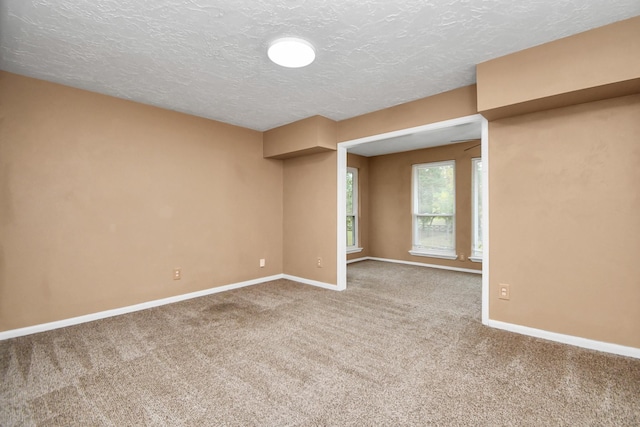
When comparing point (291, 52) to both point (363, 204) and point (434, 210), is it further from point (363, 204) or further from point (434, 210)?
point (363, 204)

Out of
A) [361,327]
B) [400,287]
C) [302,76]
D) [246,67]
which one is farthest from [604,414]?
[246,67]

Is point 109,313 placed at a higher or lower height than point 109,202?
lower

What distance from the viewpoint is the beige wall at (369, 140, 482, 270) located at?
5547 mm

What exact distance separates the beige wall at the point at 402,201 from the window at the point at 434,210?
11cm

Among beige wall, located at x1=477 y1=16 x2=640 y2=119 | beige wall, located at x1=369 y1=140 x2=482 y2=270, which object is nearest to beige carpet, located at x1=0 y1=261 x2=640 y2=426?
beige wall, located at x1=477 y1=16 x2=640 y2=119

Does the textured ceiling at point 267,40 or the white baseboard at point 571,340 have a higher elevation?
the textured ceiling at point 267,40

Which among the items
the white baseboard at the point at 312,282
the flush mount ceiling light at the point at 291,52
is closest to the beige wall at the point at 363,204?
the white baseboard at the point at 312,282

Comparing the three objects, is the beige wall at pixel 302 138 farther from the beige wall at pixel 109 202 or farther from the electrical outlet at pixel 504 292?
the electrical outlet at pixel 504 292

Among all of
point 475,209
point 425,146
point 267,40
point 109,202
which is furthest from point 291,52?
point 475,209

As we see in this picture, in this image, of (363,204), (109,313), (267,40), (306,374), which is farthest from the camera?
(363,204)

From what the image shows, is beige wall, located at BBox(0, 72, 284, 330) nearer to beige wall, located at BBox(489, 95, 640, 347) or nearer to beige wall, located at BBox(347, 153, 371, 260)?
beige wall, located at BBox(347, 153, 371, 260)

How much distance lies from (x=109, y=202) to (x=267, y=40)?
2543mm

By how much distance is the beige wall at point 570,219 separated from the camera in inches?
92.1

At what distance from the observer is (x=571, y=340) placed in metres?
2.53
